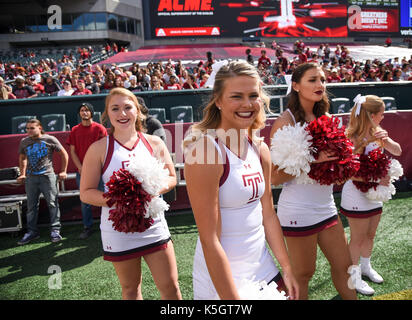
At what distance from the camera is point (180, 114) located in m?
7.37

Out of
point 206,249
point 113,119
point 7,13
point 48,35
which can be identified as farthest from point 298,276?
point 7,13

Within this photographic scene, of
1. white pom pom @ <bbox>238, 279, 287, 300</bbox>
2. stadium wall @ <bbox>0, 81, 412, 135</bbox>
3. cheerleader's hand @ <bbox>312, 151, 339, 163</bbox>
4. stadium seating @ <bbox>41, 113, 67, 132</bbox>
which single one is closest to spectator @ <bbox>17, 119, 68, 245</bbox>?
stadium seating @ <bbox>41, 113, 67, 132</bbox>

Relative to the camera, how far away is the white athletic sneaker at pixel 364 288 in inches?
118

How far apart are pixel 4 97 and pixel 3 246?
415cm

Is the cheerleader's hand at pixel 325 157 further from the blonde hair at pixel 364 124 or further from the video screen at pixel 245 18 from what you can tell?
the video screen at pixel 245 18

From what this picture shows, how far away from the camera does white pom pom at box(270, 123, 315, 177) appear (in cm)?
222

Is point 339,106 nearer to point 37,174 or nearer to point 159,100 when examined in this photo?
point 159,100

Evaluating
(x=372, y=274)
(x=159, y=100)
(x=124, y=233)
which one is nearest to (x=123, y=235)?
(x=124, y=233)

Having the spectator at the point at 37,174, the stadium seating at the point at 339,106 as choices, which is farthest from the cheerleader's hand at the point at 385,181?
the stadium seating at the point at 339,106

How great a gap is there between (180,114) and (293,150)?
531 cm

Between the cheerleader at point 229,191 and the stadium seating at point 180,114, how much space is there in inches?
223
